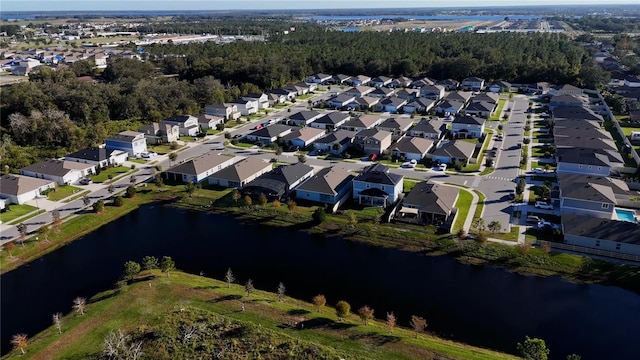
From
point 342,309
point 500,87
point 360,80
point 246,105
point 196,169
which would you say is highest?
point 360,80

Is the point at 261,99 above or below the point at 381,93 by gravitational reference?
above

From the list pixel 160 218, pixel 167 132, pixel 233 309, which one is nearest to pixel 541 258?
pixel 233 309

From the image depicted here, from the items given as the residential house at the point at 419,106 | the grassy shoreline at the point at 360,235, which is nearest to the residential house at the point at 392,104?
the residential house at the point at 419,106

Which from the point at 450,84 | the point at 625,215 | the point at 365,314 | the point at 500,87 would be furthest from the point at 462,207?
the point at 450,84

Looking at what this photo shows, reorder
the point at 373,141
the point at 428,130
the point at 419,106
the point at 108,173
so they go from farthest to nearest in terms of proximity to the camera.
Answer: the point at 419,106 → the point at 428,130 → the point at 373,141 → the point at 108,173

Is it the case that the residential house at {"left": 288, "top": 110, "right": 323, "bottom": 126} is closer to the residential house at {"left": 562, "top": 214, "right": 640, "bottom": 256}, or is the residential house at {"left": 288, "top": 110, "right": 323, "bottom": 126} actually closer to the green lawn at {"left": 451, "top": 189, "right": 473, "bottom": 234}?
the green lawn at {"left": 451, "top": 189, "right": 473, "bottom": 234}

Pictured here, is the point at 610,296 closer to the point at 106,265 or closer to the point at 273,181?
the point at 273,181

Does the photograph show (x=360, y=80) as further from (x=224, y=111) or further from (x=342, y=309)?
(x=342, y=309)
